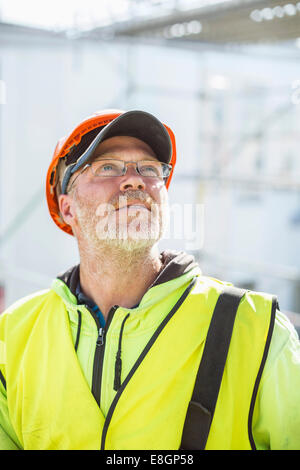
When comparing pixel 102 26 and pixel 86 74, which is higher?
pixel 102 26

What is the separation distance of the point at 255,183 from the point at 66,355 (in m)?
3.79

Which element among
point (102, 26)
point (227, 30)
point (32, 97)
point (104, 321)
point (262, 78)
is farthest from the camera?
point (262, 78)

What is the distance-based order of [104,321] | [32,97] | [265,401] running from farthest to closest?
1. [32,97]
2. [104,321]
3. [265,401]

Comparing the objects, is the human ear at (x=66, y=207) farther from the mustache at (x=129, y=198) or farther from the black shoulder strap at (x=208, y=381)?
the black shoulder strap at (x=208, y=381)

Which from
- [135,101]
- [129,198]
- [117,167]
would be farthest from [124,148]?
[135,101]

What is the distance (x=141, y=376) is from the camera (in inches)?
47.0

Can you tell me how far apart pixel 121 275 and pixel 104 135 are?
0.41 meters

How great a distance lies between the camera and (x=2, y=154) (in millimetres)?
4680

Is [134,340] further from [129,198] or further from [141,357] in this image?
[129,198]

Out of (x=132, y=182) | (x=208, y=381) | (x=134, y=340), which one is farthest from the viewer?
(x=132, y=182)

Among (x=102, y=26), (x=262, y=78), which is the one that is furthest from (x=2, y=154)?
(x=262, y=78)

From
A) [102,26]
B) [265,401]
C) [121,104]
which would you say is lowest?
[265,401]

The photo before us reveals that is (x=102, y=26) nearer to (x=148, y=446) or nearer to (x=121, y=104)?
(x=121, y=104)

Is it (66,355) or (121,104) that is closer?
(66,355)
